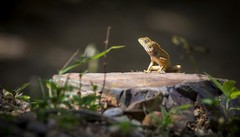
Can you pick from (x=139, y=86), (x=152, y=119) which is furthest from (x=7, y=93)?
(x=152, y=119)

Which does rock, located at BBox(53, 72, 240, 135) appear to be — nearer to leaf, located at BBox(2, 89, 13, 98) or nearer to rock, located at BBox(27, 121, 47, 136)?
leaf, located at BBox(2, 89, 13, 98)

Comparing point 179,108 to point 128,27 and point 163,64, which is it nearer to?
point 163,64

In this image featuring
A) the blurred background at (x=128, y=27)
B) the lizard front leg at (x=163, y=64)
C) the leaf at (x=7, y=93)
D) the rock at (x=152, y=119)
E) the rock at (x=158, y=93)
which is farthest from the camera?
the blurred background at (x=128, y=27)

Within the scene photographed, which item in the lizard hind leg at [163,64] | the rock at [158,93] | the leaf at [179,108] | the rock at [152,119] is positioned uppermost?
the lizard hind leg at [163,64]

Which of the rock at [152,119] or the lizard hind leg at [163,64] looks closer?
the rock at [152,119]

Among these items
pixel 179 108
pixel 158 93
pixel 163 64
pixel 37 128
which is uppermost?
pixel 163 64

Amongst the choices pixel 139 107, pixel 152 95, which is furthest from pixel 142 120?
pixel 152 95

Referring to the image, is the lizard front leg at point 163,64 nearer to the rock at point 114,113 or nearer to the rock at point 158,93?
the rock at point 158,93

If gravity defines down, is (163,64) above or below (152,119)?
above

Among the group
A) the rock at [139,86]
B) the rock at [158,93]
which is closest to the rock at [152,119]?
the rock at [158,93]
